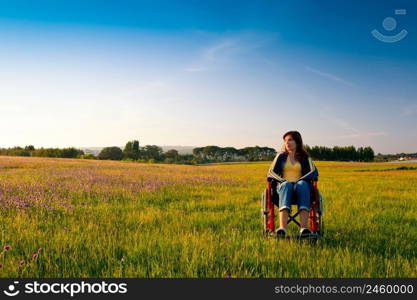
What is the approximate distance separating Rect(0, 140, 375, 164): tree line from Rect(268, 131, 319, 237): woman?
73.2 m

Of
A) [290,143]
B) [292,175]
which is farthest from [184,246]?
[290,143]

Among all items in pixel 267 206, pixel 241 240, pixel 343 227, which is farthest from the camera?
pixel 343 227

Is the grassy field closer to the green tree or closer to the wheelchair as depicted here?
the wheelchair

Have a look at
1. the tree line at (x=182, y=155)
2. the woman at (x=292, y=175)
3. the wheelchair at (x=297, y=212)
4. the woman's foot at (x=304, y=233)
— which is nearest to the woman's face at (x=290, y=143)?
the woman at (x=292, y=175)

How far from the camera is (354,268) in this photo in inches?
132

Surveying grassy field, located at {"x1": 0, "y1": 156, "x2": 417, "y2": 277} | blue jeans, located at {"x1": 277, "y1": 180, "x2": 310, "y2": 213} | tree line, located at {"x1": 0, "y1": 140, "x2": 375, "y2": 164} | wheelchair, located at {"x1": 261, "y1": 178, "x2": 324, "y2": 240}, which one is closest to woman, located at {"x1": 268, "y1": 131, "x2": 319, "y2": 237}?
blue jeans, located at {"x1": 277, "y1": 180, "x2": 310, "y2": 213}

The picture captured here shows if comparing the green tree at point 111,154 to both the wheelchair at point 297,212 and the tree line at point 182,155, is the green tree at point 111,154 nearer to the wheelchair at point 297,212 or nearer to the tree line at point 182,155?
the tree line at point 182,155

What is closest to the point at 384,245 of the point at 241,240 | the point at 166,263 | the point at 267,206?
the point at 267,206

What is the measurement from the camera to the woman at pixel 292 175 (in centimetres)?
474

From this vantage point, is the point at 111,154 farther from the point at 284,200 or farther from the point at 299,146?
the point at 284,200

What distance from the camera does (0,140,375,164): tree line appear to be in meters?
78.8

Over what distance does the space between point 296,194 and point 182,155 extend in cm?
8770

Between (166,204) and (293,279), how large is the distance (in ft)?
17.9

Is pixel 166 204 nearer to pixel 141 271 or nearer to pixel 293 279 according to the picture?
pixel 141 271
